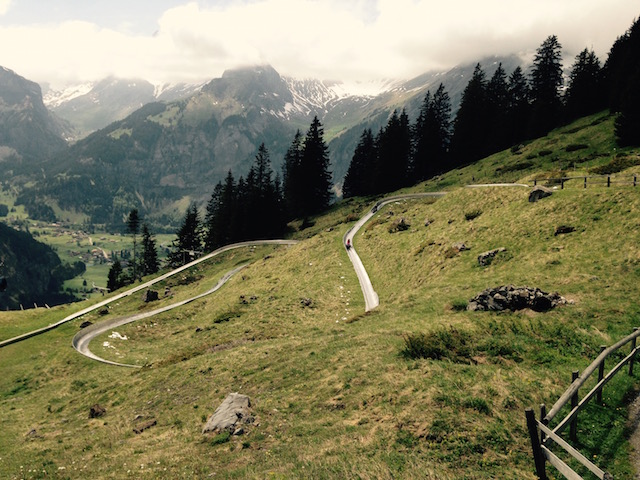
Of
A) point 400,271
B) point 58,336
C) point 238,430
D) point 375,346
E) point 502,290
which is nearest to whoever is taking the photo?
point 238,430

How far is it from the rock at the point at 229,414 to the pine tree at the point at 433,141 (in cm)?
9184

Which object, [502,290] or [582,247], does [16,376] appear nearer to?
[502,290]

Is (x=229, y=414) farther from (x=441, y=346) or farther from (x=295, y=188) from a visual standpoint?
(x=295, y=188)

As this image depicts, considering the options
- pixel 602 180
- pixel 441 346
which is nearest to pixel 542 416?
pixel 441 346

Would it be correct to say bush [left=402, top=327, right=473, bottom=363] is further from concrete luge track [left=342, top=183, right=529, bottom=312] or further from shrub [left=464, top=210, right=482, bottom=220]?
shrub [left=464, top=210, right=482, bottom=220]

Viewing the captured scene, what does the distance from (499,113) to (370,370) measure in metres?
94.3

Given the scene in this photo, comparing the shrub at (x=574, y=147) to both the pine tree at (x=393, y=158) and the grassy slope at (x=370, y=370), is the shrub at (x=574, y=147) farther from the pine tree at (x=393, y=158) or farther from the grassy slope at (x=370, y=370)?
the pine tree at (x=393, y=158)

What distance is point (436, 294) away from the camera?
29062 mm

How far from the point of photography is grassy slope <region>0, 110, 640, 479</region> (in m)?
12.2

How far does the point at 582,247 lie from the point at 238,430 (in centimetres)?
2800

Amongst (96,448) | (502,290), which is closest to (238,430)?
(96,448)

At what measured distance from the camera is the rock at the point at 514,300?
69.9 ft

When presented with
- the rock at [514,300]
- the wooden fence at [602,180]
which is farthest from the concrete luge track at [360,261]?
the wooden fence at [602,180]

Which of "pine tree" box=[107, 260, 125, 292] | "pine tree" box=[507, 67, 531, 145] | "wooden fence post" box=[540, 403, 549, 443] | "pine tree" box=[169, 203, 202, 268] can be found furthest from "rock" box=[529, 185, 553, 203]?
"pine tree" box=[107, 260, 125, 292]
